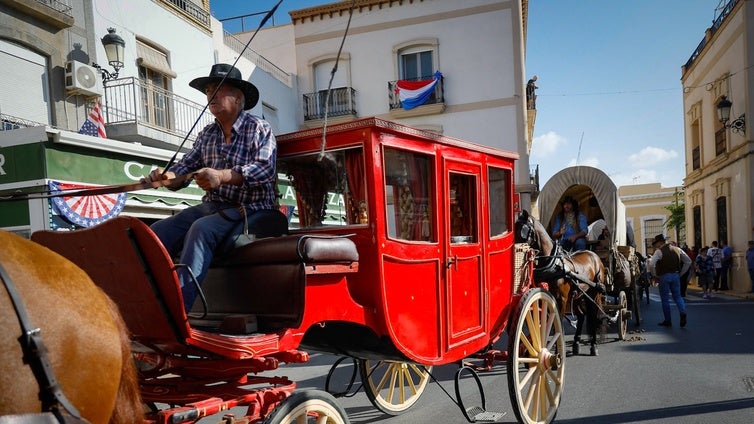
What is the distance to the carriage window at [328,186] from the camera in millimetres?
3219

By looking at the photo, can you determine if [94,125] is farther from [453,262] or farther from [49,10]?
[453,262]

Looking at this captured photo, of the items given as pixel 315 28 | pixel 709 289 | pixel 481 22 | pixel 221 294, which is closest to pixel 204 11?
pixel 315 28

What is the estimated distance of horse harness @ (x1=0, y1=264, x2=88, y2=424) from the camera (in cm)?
149

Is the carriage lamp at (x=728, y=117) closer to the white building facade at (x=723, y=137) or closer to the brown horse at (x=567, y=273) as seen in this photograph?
the white building facade at (x=723, y=137)

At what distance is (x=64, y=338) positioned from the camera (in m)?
1.61

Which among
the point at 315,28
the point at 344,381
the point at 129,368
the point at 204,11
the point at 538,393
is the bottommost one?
the point at 344,381

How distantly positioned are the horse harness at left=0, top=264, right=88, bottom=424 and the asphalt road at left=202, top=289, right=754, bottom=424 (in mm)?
2352

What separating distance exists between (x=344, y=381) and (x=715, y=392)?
3.79m

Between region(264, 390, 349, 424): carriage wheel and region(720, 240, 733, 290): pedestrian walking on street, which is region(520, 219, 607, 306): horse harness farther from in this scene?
region(720, 240, 733, 290): pedestrian walking on street

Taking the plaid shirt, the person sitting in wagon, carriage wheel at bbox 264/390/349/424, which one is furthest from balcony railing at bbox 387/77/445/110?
carriage wheel at bbox 264/390/349/424

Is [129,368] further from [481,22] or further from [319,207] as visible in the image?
[481,22]

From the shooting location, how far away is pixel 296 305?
8.43 feet

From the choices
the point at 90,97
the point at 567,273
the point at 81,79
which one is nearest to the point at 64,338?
the point at 567,273

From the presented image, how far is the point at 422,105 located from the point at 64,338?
680 inches
